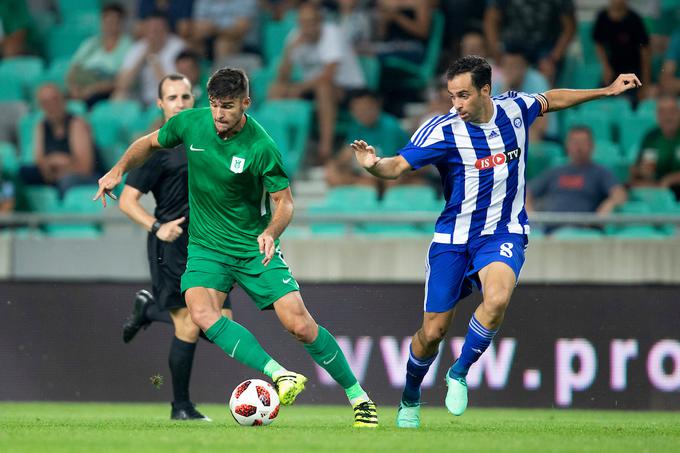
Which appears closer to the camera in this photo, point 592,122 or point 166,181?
point 166,181

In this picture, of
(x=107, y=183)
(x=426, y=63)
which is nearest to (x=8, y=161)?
(x=426, y=63)

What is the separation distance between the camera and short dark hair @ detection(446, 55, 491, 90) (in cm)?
762

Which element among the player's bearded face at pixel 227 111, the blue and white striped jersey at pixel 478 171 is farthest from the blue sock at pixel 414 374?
the player's bearded face at pixel 227 111

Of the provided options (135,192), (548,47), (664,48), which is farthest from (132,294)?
(664,48)

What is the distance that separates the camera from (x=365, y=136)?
13883mm

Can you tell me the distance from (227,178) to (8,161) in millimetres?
7432

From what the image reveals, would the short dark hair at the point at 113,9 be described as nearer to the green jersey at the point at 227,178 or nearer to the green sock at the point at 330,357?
the green jersey at the point at 227,178

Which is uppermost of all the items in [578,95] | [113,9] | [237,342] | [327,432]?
[113,9]

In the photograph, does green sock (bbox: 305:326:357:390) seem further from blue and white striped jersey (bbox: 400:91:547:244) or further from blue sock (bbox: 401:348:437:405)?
blue and white striped jersey (bbox: 400:91:547:244)

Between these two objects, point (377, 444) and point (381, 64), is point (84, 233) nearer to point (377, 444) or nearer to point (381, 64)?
point (381, 64)

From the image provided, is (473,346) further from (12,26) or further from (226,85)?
(12,26)

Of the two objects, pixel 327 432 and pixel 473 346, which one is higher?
pixel 473 346

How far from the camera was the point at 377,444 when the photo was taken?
6531mm

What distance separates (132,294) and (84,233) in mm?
2765
